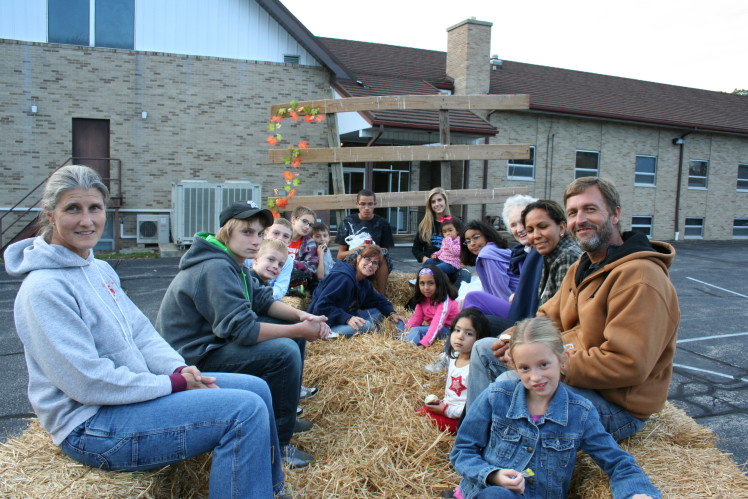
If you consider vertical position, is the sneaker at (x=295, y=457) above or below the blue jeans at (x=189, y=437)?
below

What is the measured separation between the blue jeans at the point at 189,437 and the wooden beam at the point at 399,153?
18.3ft

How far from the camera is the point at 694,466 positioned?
2559 millimetres

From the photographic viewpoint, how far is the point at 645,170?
22219 mm

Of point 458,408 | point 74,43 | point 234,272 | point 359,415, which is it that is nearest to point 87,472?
point 234,272

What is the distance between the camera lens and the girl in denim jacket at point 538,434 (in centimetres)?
240

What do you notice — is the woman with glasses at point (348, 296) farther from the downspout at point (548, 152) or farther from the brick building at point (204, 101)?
the downspout at point (548, 152)

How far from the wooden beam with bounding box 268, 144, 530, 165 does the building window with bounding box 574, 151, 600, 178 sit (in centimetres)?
1364

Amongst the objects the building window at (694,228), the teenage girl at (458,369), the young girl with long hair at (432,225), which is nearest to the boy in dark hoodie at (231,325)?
the teenage girl at (458,369)

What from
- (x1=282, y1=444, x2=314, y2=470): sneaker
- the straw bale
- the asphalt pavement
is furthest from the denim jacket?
the asphalt pavement

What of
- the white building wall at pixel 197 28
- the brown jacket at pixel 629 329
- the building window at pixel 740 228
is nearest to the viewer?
the brown jacket at pixel 629 329

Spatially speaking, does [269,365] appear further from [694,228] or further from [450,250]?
[694,228]

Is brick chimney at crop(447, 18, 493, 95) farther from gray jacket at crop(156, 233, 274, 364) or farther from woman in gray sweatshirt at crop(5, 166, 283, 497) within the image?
woman in gray sweatshirt at crop(5, 166, 283, 497)

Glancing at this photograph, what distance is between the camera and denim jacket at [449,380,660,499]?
7.96 feet

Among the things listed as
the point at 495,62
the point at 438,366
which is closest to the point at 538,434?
the point at 438,366
